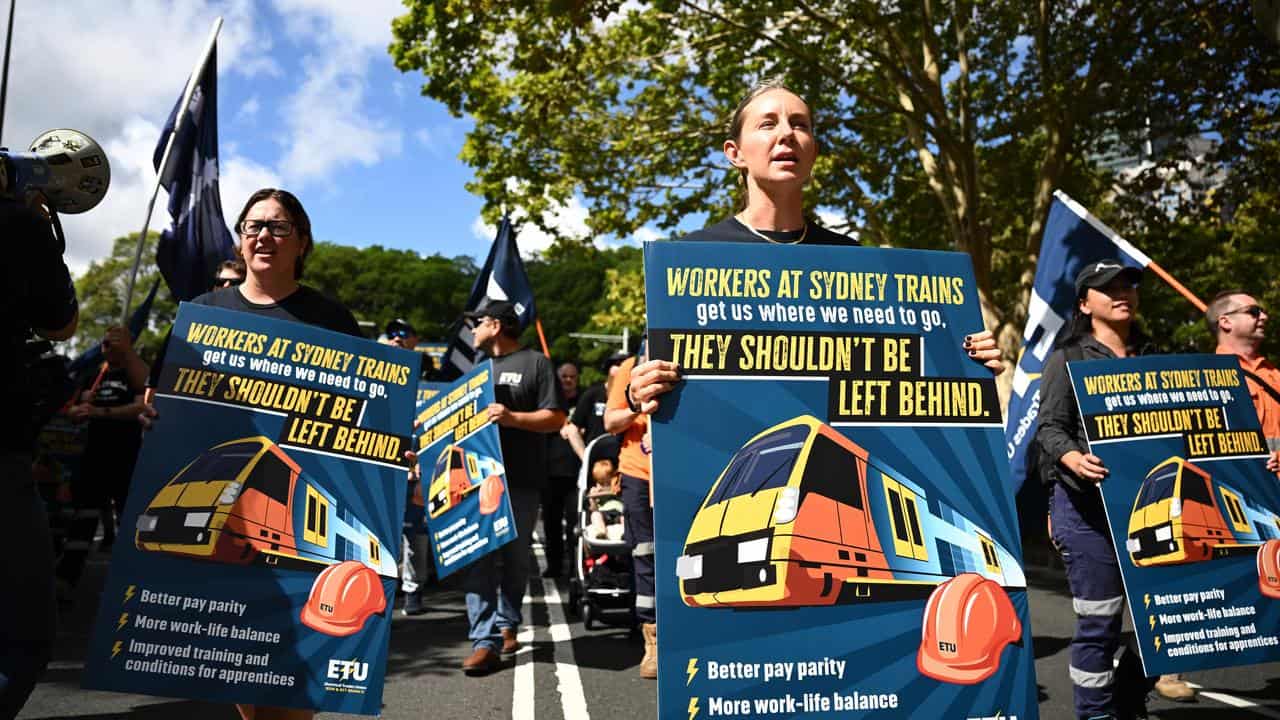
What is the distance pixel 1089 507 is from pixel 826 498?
8.21 ft

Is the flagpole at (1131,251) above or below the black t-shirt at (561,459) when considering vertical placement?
above

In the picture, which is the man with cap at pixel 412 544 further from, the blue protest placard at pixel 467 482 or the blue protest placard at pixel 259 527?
the blue protest placard at pixel 259 527

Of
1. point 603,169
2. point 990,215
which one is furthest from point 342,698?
point 990,215

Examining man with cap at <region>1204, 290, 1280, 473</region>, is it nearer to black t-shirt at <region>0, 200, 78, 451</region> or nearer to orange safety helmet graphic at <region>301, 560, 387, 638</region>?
orange safety helmet graphic at <region>301, 560, 387, 638</region>

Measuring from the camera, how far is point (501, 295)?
9688 millimetres

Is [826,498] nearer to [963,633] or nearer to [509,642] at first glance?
[963,633]

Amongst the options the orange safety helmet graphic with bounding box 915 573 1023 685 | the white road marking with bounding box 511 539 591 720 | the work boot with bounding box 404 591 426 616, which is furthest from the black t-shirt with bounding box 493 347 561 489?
the orange safety helmet graphic with bounding box 915 573 1023 685

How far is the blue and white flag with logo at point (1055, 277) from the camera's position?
6.04 metres

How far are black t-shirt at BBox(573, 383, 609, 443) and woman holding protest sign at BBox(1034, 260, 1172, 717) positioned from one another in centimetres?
619

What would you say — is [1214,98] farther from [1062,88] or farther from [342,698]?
[342,698]

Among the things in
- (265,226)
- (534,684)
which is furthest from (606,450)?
(265,226)

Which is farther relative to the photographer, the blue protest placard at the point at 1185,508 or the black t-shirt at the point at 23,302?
the blue protest placard at the point at 1185,508

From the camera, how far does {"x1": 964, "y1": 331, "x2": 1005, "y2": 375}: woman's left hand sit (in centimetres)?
254

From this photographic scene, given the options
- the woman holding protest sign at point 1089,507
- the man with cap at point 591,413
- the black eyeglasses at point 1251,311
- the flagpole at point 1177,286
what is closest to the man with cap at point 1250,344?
the black eyeglasses at point 1251,311
